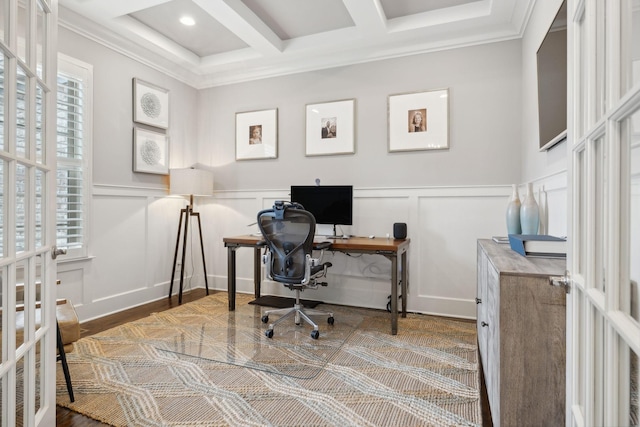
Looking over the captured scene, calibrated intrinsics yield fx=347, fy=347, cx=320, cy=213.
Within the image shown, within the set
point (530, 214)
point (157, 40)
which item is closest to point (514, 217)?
point (530, 214)

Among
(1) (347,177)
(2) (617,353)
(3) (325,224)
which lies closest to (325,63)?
(1) (347,177)

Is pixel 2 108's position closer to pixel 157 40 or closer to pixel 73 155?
pixel 73 155

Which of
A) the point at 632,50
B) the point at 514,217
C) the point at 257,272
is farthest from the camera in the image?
the point at 257,272

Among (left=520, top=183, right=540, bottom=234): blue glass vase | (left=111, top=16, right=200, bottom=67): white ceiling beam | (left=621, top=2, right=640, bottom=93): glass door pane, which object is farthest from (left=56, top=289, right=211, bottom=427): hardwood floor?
(left=111, top=16, right=200, bottom=67): white ceiling beam

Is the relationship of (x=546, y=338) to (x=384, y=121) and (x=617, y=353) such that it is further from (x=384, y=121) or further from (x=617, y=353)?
(x=384, y=121)

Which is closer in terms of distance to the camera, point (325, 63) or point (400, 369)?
point (400, 369)

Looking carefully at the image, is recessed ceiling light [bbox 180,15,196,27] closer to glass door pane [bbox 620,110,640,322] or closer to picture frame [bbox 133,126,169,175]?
picture frame [bbox 133,126,169,175]

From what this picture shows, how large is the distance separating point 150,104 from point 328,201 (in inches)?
85.8

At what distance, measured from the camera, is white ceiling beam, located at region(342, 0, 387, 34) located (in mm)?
2764

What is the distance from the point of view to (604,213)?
0.70 metres

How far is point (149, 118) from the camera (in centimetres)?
369

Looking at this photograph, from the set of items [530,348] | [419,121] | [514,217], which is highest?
[419,121]

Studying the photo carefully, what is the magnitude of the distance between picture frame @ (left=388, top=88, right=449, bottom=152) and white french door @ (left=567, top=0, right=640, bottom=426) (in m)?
2.37

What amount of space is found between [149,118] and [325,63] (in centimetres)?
196
